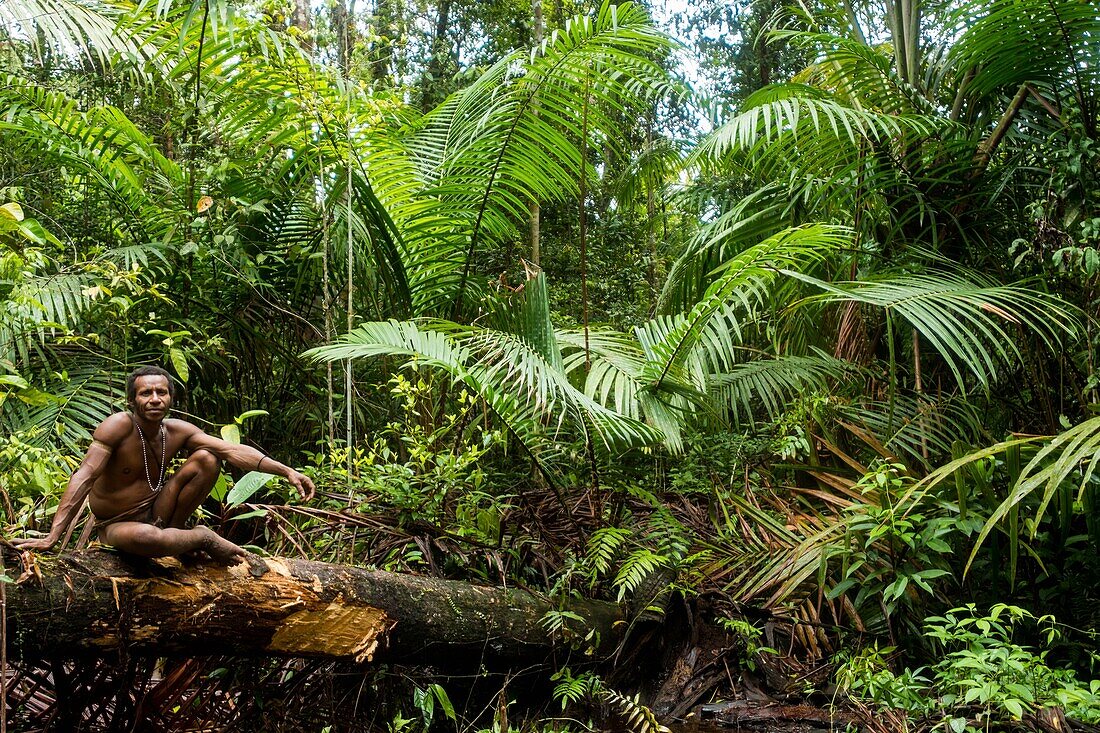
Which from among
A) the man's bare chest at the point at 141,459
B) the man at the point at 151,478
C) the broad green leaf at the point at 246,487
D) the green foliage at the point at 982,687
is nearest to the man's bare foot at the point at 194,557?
the man at the point at 151,478

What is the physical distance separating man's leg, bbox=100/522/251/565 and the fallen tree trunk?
0.06 meters

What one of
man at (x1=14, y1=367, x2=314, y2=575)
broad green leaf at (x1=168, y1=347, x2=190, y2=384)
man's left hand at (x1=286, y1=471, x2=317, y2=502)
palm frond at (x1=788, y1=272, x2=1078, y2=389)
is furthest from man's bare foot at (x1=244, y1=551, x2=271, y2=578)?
palm frond at (x1=788, y1=272, x2=1078, y2=389)

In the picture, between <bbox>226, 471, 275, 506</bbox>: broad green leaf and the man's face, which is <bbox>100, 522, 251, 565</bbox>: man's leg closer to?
the man's face

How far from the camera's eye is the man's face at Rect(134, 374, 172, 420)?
2.25m

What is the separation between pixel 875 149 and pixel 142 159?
12.4 feet

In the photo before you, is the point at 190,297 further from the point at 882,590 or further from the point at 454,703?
the point at 882,590

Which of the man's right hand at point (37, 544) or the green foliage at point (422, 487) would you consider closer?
the man's right hand at point (37, 544)

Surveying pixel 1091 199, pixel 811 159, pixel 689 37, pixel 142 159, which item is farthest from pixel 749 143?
pixel 689 37

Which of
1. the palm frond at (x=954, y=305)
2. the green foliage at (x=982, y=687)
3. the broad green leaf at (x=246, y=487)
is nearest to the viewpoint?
the green foliage at (x=982, y=687)

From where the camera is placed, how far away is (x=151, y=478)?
7.65 feet

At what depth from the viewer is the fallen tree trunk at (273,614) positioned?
2059mm

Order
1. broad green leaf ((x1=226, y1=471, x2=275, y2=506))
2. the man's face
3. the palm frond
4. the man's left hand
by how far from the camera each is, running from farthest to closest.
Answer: the palm frond → broad green leaf ((x1=226, y1=471, x2=275, y2=506)) → the man's left hand → the man's face

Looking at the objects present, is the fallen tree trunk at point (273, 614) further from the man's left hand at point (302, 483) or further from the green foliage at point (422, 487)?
the green foliage at point (422, 487)

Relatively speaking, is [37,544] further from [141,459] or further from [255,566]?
[255,566]
